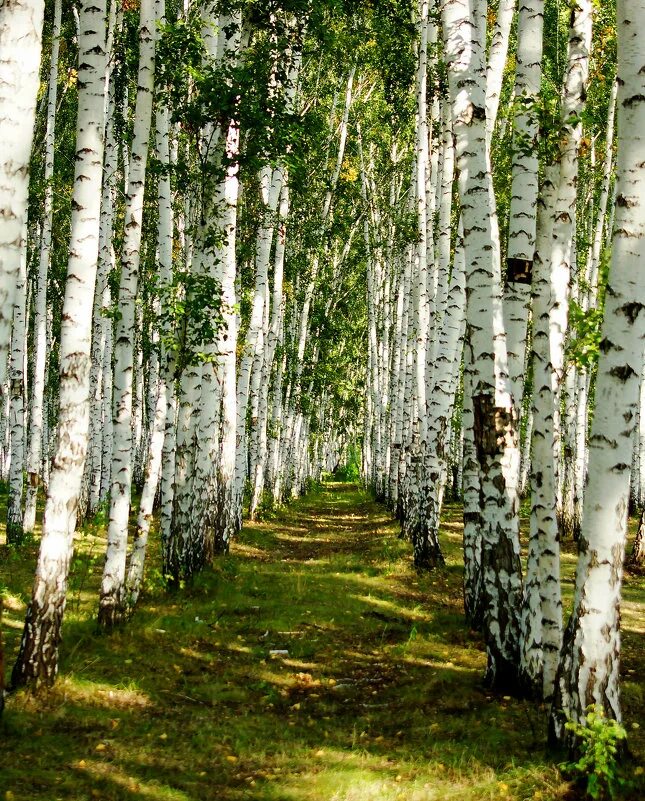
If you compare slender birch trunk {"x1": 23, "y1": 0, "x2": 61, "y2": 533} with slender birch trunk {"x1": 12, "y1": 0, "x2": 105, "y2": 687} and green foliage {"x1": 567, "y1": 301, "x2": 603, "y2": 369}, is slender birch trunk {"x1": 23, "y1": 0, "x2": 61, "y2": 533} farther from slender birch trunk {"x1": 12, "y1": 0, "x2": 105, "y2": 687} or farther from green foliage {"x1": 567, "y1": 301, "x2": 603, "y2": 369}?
green foliage {"x1": 567, "y1": 301, "x2": 603, "y2": 369}

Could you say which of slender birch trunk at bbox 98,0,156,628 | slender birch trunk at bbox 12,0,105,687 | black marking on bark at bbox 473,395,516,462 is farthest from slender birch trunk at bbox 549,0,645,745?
slender birch trunk at bbox 98,0,156,628

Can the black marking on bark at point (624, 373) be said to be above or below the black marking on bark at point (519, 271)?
below

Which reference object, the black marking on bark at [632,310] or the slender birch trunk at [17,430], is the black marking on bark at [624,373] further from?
the slender birch trunk at [17,430]

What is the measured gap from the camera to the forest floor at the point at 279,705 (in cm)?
528

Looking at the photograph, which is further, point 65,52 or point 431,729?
point 65,52

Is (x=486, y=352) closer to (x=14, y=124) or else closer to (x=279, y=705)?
(x=279, y=705)

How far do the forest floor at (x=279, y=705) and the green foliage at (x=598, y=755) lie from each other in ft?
0.69

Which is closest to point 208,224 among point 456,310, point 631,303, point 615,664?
point 456,310

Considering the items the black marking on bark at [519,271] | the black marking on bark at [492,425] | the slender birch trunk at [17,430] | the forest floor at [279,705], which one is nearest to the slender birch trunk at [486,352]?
the black marking on bark at [492,425]

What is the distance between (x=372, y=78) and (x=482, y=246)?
2538cm

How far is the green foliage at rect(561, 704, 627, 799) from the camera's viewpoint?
4.62m

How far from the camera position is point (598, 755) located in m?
4.66

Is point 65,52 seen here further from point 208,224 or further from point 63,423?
point 63,423

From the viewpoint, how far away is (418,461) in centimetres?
1589
